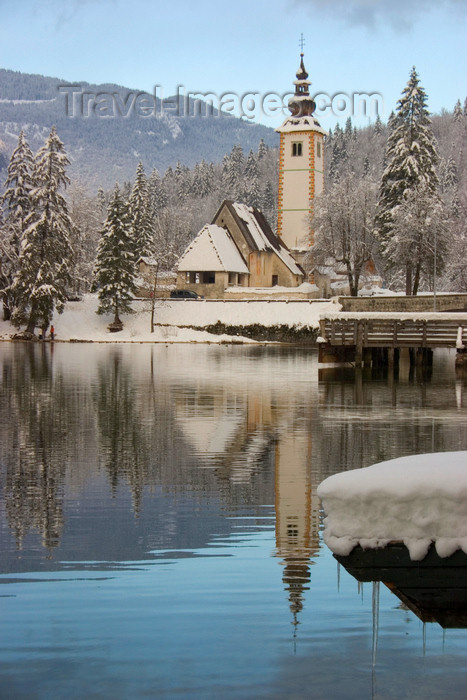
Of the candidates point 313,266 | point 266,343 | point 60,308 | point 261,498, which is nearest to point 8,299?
point 60,308

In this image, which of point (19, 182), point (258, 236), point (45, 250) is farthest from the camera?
point (258, 236)

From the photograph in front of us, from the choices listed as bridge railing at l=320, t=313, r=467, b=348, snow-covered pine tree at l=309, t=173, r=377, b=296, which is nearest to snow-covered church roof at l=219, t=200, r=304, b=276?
snow-covered pine tree at l=309, t=173, r=377, b=296

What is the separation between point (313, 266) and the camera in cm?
7775

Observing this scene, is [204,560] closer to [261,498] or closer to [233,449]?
[261,498]

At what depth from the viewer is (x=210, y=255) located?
77.5 meters

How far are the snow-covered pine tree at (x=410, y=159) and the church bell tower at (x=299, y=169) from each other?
55.3 ft

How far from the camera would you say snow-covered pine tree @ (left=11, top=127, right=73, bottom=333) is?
64.5m

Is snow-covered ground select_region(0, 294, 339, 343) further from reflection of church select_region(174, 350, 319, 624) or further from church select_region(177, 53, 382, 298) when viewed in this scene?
reflection of church select_region(174, 350, 319, 624)

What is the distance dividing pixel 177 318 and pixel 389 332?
32.3 metres

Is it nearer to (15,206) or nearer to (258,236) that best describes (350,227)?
(258,236)

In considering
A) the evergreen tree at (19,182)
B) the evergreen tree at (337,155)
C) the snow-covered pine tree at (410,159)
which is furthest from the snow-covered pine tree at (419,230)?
the evergreen tree at (337,155)

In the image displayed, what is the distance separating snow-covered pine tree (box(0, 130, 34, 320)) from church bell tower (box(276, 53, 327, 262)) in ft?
79.1

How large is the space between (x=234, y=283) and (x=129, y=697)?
7325 centimetres

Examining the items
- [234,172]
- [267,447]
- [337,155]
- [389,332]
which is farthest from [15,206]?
[337,155]
